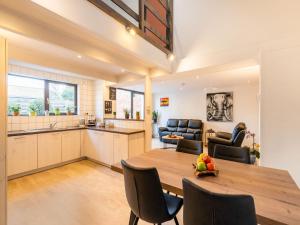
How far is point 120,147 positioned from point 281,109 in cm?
289

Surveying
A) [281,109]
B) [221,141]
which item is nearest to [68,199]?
[281,109]

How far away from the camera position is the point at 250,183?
1.22 metres

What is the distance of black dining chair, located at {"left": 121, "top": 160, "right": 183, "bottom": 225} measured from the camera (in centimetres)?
116

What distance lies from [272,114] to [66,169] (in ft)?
13.2

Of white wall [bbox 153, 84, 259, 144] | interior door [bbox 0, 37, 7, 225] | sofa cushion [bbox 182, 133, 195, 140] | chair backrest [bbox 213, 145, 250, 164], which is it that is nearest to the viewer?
interior door [bbox 0, 37, 7, 225]

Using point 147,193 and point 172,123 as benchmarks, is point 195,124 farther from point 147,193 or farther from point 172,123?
point 147,193

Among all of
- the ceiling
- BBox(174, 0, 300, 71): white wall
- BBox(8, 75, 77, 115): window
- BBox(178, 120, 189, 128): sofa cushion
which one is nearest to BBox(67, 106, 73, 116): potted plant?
BBox(8, 75, 77, 115): window

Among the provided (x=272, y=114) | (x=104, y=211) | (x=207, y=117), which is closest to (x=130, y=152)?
(x=104, y=211)

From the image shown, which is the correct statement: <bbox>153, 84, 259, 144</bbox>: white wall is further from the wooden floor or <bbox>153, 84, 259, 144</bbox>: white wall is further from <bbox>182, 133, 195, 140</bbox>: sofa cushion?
the wooden floor

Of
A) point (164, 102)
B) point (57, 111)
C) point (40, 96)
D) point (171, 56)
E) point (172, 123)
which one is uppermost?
point (171, 56)

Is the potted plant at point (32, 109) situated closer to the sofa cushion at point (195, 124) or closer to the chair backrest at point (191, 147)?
the chair backrest at point (191, 147)

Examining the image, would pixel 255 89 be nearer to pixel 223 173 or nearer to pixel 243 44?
pixel 243 44

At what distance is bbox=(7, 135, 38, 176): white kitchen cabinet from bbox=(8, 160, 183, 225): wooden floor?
0.66 ft

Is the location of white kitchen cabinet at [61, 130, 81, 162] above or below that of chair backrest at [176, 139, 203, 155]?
below
